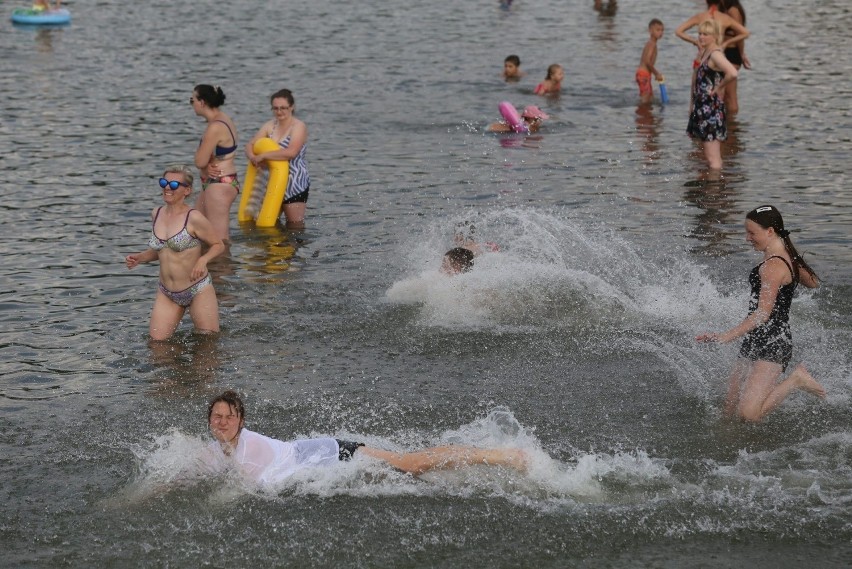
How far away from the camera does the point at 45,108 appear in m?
21.1

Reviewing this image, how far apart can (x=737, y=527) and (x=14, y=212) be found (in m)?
10.7

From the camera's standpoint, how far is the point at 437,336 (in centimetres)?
1104

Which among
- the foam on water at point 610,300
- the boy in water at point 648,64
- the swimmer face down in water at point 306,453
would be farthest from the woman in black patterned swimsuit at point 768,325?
the boy in water at point 648,64

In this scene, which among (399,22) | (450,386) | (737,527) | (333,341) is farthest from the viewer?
(399,22)

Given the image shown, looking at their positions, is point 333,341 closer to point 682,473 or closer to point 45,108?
point 682,473

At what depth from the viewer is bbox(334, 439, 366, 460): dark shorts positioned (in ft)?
26.4

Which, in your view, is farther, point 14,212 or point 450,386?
point 14,212

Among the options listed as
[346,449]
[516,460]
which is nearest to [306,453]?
[346,449]

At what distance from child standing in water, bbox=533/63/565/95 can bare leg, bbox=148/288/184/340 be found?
1295cm

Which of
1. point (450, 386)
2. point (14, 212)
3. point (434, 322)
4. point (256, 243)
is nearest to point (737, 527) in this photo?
point (450, 386)

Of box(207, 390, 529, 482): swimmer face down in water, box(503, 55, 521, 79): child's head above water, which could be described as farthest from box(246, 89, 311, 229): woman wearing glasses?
box(503, 55, 521, 79): child's head above water

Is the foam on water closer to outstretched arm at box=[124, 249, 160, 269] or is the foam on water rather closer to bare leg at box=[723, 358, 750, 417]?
bare leg at box=[723, 358, 750, 417]

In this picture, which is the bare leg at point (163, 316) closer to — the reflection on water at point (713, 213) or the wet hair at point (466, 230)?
the wet hair at point (466, 230)

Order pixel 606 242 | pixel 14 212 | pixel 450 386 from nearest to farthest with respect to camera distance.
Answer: pixel 450 386 < pixel 606 242 < pixel 14 212
